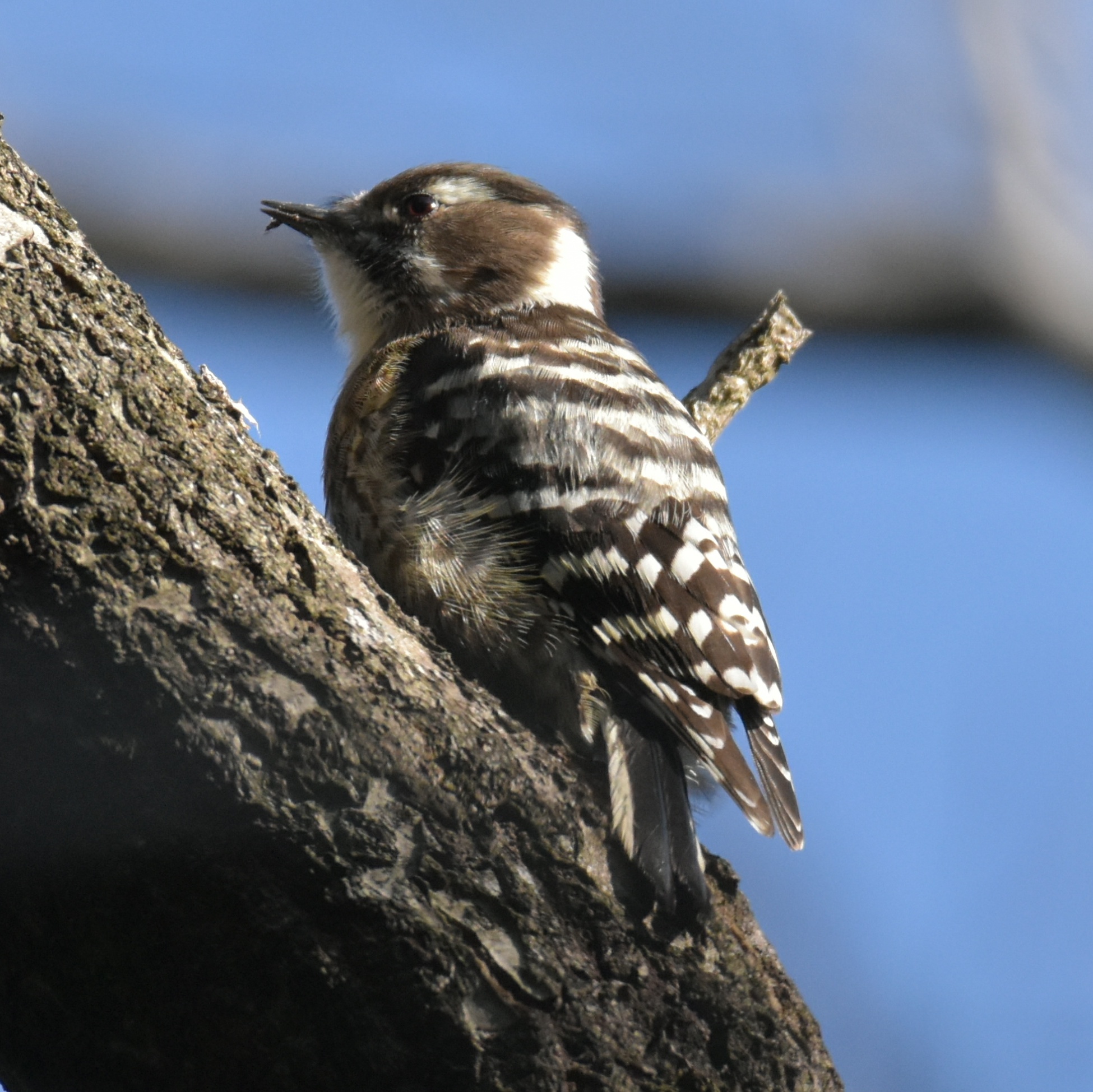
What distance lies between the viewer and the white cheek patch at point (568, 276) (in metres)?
4.30

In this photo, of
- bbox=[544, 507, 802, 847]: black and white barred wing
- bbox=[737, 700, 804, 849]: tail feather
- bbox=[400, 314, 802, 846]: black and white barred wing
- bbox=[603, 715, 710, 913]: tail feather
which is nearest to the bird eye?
bbox=[400, 314, 802, 846]: black and white barred wing

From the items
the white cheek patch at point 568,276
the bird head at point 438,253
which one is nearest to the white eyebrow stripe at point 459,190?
the bird head at point 438,253

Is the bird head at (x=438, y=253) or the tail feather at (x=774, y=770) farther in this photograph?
the bird head at (x=438, y=253)

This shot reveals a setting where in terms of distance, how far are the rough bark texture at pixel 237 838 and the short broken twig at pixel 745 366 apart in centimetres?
207

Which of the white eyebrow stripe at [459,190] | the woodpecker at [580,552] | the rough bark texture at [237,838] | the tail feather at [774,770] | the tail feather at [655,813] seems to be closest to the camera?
the rough bark texture at [237,838]

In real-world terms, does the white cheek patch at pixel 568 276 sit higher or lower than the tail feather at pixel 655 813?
higher

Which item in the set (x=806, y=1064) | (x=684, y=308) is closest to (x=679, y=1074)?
(x=806, y=1064)

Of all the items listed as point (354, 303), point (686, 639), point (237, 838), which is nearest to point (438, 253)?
point (354, 303)

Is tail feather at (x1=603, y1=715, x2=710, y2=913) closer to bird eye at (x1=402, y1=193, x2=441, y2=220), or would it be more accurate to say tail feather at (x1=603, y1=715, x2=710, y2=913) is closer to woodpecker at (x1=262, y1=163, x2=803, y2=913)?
woodpecker at (x1=262, y1=163, x2=803, y2=913)

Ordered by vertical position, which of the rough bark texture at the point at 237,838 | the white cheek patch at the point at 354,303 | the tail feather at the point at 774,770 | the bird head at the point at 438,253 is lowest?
the rough bark texture at the point at 237,838

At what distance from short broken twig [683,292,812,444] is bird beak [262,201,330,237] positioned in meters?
1.43

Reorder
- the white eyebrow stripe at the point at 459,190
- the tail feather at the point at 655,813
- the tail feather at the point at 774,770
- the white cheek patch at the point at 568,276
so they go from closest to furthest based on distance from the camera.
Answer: the tail feather at the point at 655,813 → the tail feather at the point at 774,770 → the white cheek patch at the point at 568,276 → the white eyebrow stripe at the point at 459,190

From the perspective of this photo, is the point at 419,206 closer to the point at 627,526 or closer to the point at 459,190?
the point at 459,190

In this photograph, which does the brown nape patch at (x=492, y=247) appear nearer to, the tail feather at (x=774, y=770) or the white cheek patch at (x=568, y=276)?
the white cheek patch at (x=568, y=276)
